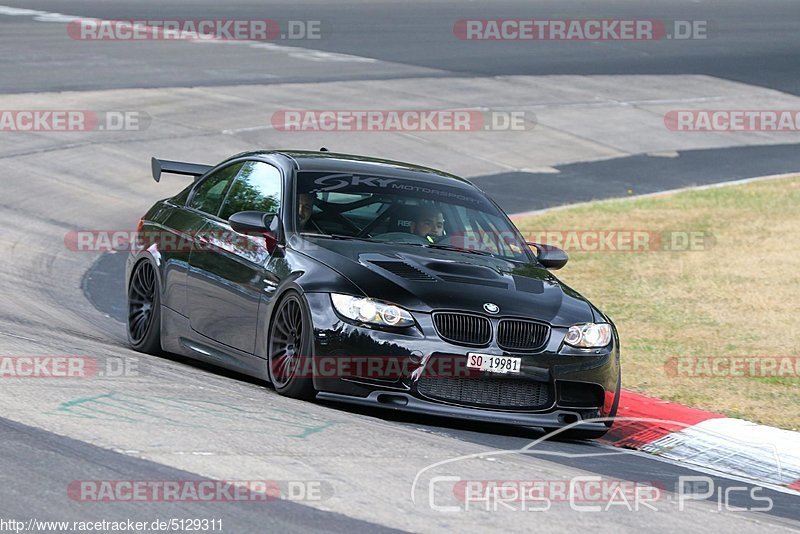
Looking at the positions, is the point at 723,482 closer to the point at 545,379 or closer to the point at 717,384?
the point at 545,379

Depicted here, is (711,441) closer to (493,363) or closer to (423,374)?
(493,363)

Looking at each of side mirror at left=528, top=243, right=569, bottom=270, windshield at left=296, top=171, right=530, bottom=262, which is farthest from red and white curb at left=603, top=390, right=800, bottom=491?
windshield at left=296, top=171, right=530, bottom=262

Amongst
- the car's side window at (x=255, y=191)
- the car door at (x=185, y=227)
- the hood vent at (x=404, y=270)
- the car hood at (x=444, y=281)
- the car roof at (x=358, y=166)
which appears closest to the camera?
the car hood at (x=444, y=281)

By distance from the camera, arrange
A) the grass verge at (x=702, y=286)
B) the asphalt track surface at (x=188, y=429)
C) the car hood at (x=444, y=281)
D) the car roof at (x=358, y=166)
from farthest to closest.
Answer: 1. the grass verge at (x=702, y=286)
2. the car roof at (x=358, y=166)
3. the car hood at (x=444, y=281)
4. the asphalt track surface at (x=188, y=429)

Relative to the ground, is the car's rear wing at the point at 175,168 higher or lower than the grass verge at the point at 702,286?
higher

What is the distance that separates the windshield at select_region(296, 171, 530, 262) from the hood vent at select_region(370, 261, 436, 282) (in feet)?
1.73

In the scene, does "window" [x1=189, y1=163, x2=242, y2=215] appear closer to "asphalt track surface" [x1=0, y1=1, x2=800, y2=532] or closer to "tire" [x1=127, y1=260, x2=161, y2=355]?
"tire" [x1=127, y1=260, x2=161, y2=355]

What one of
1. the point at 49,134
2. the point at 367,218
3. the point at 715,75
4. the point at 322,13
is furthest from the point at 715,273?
the point at 322,13

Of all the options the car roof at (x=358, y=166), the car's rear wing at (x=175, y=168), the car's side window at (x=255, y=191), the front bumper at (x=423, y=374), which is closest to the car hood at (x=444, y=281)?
the front bumper at (x=423, y=374)

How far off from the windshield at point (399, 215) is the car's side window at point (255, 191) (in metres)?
0.21

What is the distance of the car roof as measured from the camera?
9539mm

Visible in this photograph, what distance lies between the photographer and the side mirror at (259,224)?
8.85 m

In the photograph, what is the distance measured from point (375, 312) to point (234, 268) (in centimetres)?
146

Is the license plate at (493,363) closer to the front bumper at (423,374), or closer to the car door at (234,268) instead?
the front bumper at (423,374)
